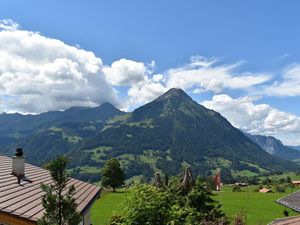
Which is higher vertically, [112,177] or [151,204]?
[112,177]

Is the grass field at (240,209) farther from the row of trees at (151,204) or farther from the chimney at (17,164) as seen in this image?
the chimney at (17,164)

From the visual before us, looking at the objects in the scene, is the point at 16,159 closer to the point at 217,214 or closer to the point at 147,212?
→ the point at 147,212

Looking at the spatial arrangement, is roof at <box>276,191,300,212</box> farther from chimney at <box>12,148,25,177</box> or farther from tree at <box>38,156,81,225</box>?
tree at <box>38,156,81,225</box>

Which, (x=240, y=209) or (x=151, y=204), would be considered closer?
(x=151, y=204)

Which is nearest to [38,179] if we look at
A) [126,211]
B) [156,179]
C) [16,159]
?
[16,159]

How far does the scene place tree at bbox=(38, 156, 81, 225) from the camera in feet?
37.0

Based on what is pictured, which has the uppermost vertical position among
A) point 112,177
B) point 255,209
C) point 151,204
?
point 112,177

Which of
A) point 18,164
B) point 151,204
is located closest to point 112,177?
point 151,204

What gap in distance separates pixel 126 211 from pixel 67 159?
10995 millimetres

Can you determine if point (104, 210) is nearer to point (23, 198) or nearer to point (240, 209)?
point (240, 209)

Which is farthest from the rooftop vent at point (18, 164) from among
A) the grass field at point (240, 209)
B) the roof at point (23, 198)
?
the grass field at point (240, 209)

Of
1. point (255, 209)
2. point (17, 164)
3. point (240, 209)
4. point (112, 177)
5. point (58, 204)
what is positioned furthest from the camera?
point (112, 177)

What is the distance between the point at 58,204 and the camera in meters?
11.5

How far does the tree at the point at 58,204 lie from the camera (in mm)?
11273
